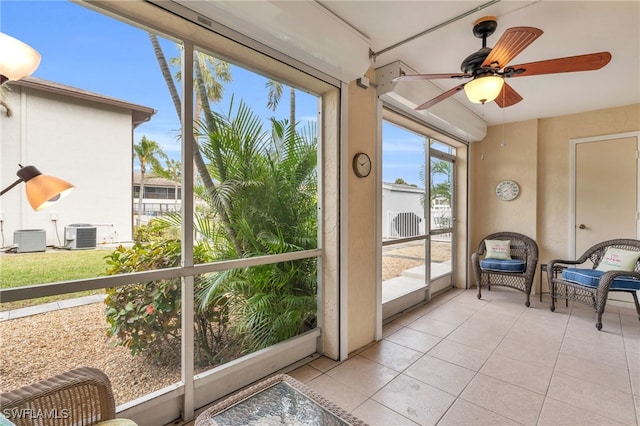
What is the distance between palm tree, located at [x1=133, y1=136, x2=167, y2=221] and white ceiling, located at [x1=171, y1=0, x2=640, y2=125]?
2.56 ft

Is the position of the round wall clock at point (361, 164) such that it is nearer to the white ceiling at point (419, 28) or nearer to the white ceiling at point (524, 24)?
the white ceiling at point (419, 28)

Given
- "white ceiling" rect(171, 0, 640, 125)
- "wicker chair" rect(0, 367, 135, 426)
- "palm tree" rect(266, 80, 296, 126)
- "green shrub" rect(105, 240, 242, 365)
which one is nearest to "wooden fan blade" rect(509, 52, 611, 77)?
"white ceiling" rect(171, 0, 640, 125)

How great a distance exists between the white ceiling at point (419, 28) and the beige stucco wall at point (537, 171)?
1.29 m

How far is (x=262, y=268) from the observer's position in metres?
2.18

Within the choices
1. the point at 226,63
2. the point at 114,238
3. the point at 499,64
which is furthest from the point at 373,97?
the point at 114,238

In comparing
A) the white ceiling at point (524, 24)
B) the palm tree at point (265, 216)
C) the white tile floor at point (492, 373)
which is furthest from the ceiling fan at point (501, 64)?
the white tile floor at point (492, 373)

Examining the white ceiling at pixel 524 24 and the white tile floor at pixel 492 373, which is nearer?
the white tile floor at pixel 492 373

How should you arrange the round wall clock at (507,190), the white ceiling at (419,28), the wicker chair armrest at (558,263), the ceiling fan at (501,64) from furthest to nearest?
the round wall clock at (507,190), the wicker chair armrest at (558,263), the white ceiling at (419,28), the ceiling fan at (501,64)

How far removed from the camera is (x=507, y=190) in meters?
4.43

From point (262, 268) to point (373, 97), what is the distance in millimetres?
1887

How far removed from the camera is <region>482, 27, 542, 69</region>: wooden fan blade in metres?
1.45

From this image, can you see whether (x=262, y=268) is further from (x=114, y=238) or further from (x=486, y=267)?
(x=486, y=267)

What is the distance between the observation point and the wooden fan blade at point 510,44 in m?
1.45

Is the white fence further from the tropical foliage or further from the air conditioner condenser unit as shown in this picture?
the air conditioner condenser unit
